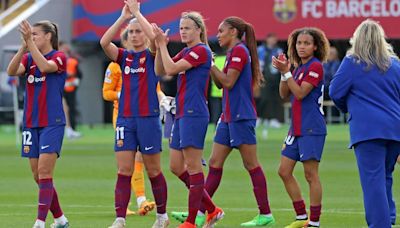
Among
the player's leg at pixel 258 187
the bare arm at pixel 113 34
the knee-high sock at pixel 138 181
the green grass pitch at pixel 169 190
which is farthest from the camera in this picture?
the knee-high sock at pixel 138 181

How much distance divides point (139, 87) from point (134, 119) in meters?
0.33

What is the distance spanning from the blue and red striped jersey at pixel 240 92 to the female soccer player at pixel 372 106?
2246 millimetres

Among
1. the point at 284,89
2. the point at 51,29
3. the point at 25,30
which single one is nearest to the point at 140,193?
the point at 284,89

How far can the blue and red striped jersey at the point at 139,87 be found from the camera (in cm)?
1265

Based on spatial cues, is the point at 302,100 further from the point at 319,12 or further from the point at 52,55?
the point at 319,12

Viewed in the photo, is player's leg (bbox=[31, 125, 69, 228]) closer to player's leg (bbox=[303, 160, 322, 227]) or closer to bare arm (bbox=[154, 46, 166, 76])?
bare arm (bbox=[154, 46, 166, 76])

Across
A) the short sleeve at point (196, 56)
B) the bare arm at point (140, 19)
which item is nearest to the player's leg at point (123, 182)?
the short sleeve at point (196, 56)

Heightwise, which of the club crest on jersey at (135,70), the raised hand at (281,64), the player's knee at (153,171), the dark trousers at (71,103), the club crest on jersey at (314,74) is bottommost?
the dark trousers at (71,103)

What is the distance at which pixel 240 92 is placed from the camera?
13.2 meters

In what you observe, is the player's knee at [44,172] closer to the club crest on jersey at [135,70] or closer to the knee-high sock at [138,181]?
the club crest on jersey at [135,70]

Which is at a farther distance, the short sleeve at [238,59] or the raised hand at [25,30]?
the short sleeve at [238,59]

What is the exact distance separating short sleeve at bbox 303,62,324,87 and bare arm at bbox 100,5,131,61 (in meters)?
1.96

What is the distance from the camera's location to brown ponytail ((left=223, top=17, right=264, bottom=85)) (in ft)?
43.6

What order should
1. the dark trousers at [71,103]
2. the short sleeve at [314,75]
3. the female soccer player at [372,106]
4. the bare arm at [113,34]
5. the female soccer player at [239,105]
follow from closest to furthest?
1. the female soccer player at [372,106]
2. the bare arm at [113,34]
3. the short sleeve at [314,75]
4. the female soccer player at [239,105]
5. the dark trousers at [71,103]
